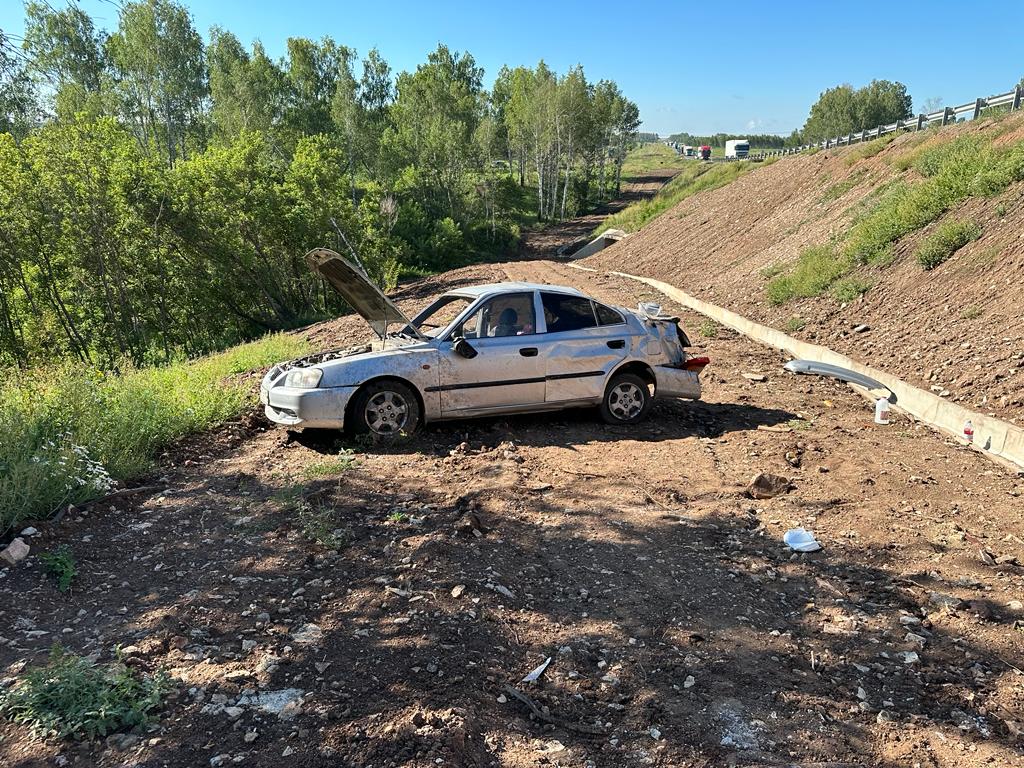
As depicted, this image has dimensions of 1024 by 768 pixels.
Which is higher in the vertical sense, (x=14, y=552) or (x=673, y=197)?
(x=673, y=197)

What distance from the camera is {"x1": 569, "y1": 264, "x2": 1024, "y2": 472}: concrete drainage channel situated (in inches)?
281

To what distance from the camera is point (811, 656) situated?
142 inches

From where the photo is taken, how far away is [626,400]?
25.8ft

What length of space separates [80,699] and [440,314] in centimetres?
548

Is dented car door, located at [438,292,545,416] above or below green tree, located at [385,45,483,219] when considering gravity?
below

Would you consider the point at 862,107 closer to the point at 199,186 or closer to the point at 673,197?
the point at 673,197

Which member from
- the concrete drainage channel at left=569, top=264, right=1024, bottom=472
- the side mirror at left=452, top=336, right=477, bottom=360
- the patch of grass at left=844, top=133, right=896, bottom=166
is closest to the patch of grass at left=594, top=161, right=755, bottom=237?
the patch of grass at left=844, top=133, right=896, bottom=166

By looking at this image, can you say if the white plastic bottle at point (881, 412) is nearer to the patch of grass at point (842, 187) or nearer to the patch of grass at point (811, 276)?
the patch of grass at point (811, 276)

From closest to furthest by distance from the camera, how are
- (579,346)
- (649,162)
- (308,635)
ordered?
(308,635), (579,346), (649,162)

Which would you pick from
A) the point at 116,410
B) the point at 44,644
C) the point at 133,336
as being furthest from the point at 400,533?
the point at 133,336

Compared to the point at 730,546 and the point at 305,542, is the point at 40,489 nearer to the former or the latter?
the point at 305,542

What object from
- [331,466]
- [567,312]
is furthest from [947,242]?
[331,466]

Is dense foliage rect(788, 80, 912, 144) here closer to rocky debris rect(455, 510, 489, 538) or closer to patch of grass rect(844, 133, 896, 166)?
patch of grass rect(844, 133, 896, 166)

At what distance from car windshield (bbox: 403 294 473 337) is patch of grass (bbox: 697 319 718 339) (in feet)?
24.7
